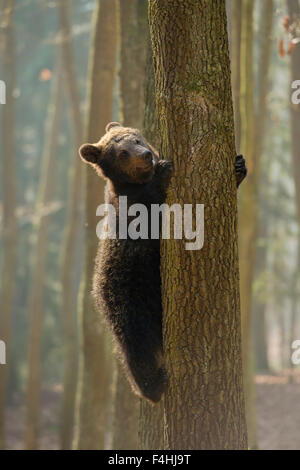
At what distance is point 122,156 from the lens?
588cm

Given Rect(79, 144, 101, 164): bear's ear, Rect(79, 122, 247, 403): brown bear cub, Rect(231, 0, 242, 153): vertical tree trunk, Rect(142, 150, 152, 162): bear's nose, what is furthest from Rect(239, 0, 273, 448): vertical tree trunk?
Rect(142, 150, 152, 162): bear's nose

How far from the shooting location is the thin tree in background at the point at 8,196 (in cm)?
1341

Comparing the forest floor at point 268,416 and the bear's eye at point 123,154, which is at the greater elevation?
the bear's eye at point 123,154

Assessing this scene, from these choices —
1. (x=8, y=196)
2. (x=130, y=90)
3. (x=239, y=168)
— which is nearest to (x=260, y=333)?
(x=8, y=196)

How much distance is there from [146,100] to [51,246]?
61.4ft

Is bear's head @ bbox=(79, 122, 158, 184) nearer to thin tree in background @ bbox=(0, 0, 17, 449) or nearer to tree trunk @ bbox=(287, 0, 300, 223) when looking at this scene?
tree trunk @ bbox=(287, 0, 300, 223)

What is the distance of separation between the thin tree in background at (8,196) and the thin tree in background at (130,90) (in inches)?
193

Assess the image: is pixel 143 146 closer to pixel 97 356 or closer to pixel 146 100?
pixel 146 100

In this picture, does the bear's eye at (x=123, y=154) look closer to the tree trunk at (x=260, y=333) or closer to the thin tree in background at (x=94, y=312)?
the thin tree in background at (x=94, y=312)

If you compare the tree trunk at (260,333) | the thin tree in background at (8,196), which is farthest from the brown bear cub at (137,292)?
Answer: the tree trunk at (260,333)

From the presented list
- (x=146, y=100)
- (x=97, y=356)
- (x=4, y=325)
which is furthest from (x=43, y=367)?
(x=146, y=100)

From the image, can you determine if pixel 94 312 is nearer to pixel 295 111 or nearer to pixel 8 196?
pixel 295 111

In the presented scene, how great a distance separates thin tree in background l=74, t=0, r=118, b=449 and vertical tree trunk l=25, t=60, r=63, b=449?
16.4 feet

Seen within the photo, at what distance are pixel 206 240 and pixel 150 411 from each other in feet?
9.19
